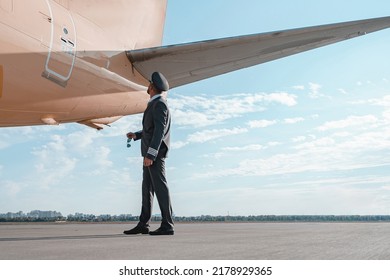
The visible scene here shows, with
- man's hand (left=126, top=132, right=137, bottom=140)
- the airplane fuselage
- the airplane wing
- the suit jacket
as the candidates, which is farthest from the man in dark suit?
the airplane fuselage

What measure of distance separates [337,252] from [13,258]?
259 centimetres

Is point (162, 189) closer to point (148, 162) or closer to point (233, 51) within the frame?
point (148, 162)

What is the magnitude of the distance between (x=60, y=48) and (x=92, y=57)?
2.91 feet

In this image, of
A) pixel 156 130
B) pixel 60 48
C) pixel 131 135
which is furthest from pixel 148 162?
pixel 60 48

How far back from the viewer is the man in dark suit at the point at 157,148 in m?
5.72

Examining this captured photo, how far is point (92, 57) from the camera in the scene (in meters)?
8.09

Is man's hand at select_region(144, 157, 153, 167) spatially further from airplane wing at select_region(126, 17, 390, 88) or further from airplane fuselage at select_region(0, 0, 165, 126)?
airplane wing at select_region(126, 17, 390, 88)

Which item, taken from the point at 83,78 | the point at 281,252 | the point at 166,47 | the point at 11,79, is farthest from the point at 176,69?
the point at 281,252

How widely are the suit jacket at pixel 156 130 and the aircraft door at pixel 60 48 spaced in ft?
7.06

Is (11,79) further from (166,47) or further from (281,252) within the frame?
(281,252)

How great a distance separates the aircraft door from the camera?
23.4 ft

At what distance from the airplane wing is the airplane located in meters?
0.01

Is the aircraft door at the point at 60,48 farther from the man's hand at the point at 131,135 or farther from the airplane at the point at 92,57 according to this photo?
the man's hand at the point at 131,135

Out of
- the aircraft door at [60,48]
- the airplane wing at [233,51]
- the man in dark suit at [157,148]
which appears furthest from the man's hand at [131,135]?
the airplane wing at [233,51]
